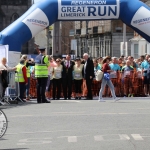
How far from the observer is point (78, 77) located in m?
27.0

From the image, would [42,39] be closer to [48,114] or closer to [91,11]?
[91,11]

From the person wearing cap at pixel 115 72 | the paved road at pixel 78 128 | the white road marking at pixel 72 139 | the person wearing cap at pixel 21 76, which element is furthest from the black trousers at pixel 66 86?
the white road marking at pixel 72 139

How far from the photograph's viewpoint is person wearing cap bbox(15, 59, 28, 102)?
24875mm

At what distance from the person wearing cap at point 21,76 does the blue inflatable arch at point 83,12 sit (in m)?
1.72

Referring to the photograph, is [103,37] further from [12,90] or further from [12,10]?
[12,90]

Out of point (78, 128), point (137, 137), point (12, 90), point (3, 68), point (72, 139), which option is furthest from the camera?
point (12, 90)

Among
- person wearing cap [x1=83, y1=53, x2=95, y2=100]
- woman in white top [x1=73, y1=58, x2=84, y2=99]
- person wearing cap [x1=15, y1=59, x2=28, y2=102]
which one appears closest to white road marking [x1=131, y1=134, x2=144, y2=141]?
person wearing cap [x1=15, y1=59, x2=28, y2=102]

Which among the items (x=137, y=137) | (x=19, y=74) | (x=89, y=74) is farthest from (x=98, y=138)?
(x=89, y=74)

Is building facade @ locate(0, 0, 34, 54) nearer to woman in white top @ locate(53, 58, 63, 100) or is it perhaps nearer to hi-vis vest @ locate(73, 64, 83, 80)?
woman in white top @ locate(53, 58, 63, 100)

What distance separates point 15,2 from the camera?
8719 cm

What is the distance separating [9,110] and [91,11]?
800cm

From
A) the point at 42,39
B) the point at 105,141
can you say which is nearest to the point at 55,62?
the point at 105,141

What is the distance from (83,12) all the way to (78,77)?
261cm

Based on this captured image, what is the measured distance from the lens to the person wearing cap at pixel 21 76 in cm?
2488
